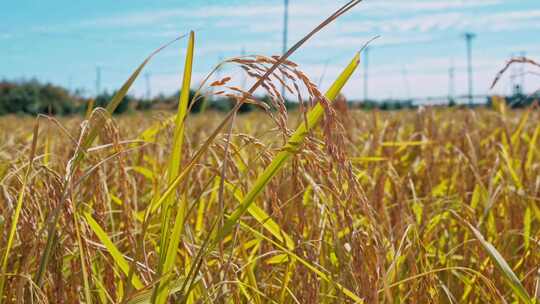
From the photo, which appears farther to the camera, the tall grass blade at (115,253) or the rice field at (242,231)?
the tall grass blade at (115,253)

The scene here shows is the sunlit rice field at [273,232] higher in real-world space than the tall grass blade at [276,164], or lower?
lower

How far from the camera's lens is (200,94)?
2.65 feet

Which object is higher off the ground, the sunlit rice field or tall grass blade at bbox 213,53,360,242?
tall grass blade at bbox 213,53,360,242

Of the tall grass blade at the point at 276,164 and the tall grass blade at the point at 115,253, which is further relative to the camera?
the tall grass blade at the point at 115,253

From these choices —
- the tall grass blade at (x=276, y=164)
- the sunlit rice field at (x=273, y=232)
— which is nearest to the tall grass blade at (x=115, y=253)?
the sunlit rice field at (x=273, y=232)

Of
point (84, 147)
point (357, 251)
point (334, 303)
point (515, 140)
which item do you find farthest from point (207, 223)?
point (515, 140)

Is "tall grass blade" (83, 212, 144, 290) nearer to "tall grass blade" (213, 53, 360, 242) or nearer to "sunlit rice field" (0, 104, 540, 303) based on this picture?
"sunlit rice field" (0, 104, 540, 303)

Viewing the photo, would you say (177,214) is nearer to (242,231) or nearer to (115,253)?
(115,253)

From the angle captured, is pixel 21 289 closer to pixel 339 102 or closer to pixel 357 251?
pixel 357 251

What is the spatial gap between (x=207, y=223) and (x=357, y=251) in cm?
83

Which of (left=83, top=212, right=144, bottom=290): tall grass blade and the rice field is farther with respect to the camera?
(left=83, top=212, right=144, bottom=290): tall grass blade

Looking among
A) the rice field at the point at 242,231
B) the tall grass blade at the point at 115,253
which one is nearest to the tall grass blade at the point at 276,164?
the rice field at the point at 242,231

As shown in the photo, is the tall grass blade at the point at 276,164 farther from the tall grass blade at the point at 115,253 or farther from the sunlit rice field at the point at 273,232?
the tall grass blade at the point at 115,253

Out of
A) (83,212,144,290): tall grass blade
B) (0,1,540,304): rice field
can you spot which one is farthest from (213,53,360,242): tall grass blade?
(83,212,144,290): tall grass blade
